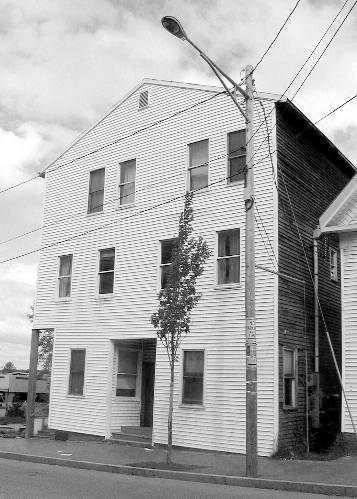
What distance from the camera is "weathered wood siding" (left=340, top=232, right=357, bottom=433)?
49.0ft

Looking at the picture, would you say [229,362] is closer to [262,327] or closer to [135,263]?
[262,327]

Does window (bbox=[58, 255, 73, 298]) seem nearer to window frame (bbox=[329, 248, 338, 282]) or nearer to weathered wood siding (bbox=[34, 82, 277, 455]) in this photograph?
weathered wood siding (bbox=[34, 82, 277, 455])

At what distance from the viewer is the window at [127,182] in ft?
68.7

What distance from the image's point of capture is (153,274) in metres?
19.3

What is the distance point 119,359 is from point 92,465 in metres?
6.39

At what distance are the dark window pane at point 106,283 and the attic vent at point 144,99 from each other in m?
5.73

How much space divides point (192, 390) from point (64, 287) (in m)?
6.91

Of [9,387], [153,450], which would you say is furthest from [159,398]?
[9,387]

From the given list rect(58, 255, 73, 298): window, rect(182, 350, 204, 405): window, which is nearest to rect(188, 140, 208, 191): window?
rect(182, 350, 204, 405): window

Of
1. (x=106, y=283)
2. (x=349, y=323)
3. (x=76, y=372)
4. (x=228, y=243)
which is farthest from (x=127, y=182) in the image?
(x=349, y=323)

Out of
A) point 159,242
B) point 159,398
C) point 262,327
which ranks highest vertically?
point 159,242

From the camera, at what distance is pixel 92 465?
1413 centimetres

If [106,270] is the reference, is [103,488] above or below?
below

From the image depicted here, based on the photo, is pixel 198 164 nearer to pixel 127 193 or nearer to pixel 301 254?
pixel 127 193
